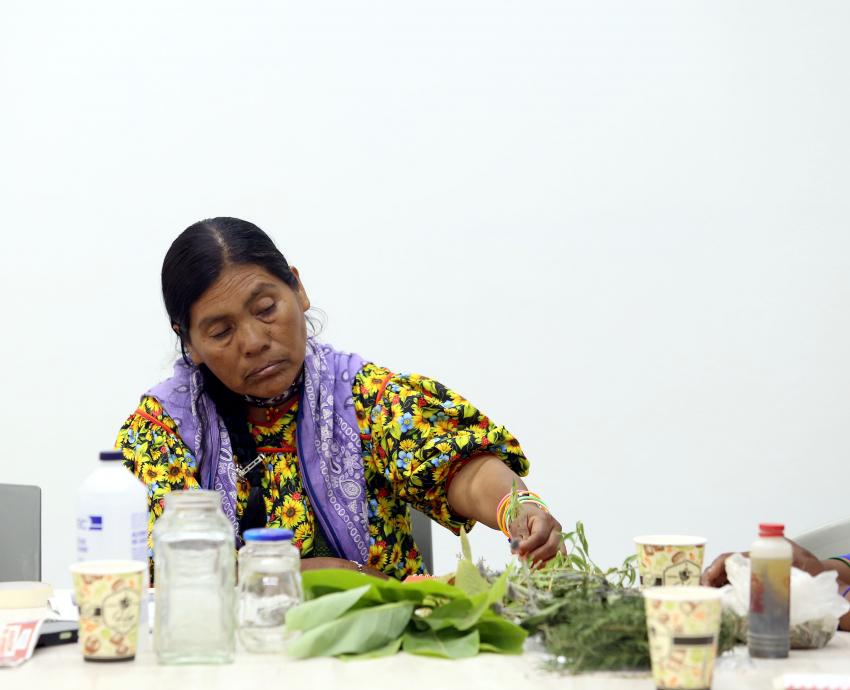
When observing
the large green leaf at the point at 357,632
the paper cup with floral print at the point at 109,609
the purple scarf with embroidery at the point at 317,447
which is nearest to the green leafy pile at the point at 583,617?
the large green leaf at the point at 357,632

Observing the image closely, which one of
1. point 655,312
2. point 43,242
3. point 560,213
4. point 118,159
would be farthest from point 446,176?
point 43,242

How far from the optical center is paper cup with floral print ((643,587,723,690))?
3.45ft

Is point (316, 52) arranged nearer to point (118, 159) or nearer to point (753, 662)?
point (118, 159)

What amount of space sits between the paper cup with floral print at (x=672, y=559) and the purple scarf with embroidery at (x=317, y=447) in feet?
3.11

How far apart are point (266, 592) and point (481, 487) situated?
3.05 feet

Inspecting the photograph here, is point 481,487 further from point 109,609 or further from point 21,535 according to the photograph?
point 109,609

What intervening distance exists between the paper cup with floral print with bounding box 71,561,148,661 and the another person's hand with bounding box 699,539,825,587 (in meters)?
0.68

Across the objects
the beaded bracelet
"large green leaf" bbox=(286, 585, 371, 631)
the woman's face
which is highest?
the woman's face

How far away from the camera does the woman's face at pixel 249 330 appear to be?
2.18m

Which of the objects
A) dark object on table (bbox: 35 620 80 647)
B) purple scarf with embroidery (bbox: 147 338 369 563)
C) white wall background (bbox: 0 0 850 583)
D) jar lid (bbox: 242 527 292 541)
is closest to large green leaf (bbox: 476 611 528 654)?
jar lid (bbox: 242 527 292 541)

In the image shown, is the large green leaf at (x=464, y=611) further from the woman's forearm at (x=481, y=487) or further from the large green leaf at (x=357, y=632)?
the woman's forearm at (x=481, y=487)

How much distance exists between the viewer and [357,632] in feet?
3.93

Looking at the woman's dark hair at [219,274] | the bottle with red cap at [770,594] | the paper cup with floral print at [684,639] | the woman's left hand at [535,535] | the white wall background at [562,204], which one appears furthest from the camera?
the white wall background at [562,204]

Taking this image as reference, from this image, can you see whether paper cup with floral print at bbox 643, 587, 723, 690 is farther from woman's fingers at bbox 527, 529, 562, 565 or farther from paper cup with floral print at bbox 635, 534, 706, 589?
woman's fingers at bbox 527, 529, 562, 565
